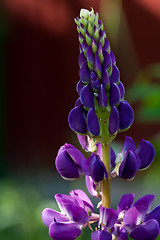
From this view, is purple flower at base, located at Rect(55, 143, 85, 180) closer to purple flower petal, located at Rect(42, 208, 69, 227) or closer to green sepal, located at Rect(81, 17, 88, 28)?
purple flower petal, located at Rect(42, 208, 69, 227)

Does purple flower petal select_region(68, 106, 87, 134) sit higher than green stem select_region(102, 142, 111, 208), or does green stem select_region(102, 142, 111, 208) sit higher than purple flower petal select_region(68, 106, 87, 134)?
purple flower petal select_region(68, 106, 87, 134)

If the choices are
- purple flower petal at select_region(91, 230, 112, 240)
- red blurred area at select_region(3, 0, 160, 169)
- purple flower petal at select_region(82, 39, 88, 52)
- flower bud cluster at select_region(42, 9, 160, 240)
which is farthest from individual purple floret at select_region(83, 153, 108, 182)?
red blurred area at select_region(3, 0, 160, 169)

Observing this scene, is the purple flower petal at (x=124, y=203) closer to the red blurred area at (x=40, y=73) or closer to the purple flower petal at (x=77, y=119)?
the purple flower petal at (x=77, y=119)

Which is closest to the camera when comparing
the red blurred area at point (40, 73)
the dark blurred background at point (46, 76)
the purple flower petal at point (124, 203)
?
the purple flower petal at point (124, 203)

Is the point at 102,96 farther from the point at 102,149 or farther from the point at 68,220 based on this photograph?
the point at 68,220

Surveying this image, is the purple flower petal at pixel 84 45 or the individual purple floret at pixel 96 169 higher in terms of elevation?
the purple flower petal at pixel 84 45

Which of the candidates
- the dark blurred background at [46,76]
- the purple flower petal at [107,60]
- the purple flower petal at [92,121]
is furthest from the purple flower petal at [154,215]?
the dark blurred background at [46,76]

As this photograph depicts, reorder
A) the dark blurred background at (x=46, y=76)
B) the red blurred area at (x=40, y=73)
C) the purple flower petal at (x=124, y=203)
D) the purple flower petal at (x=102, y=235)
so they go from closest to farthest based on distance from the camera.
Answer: the purple flower petal at (x=102, y=235), the purple flower petal at (x=124, y=203), the dark blurred background at (x=46, y=76), the red blurred area at (x=40, y=73)
